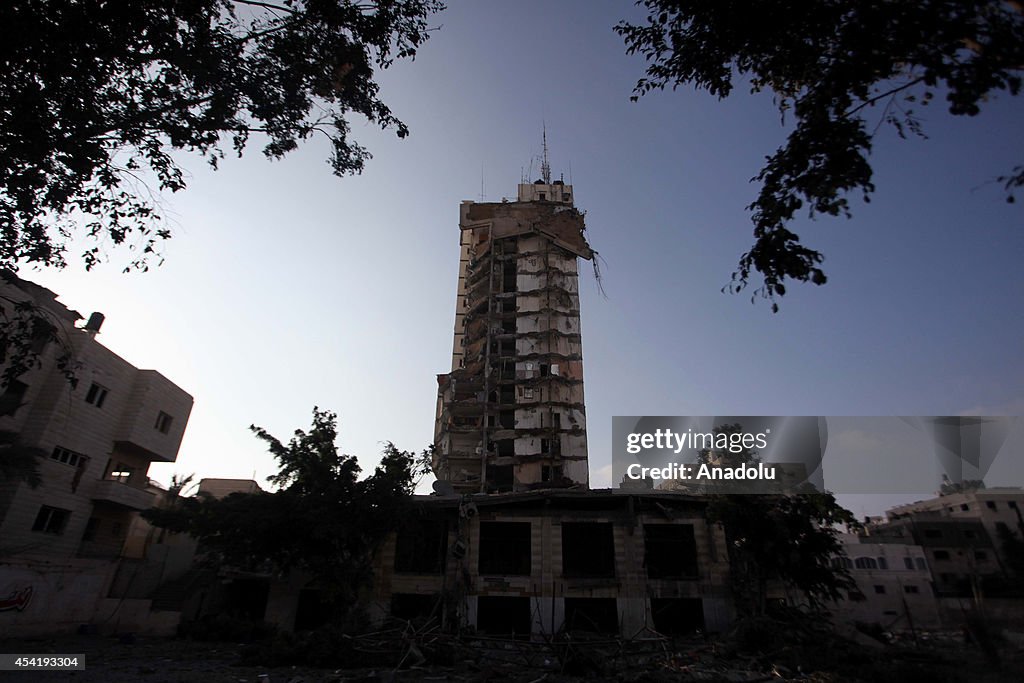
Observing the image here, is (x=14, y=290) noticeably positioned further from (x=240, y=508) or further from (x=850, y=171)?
(x=850, y=171)

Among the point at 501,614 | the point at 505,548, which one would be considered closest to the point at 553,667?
the point at 501,614

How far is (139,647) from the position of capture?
18375 mm

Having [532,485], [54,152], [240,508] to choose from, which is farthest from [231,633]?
[532,485]

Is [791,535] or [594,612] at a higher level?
[791,535]

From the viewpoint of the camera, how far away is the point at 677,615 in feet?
76.3

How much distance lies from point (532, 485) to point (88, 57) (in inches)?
1405

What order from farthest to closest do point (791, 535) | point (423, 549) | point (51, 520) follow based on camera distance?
point (423, 549) → point (51, 520) → point (791, 535)

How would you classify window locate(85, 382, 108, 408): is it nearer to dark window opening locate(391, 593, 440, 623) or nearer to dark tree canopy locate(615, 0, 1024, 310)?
dark window opening locate(391, 593, 440, 623)

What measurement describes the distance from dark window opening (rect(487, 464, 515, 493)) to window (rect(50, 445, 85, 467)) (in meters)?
25.8

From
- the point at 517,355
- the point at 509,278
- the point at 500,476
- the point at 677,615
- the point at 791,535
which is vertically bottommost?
the point at 677,615

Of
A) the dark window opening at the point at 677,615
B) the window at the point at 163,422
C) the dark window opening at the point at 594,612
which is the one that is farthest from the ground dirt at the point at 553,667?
the window at the point at 163,422

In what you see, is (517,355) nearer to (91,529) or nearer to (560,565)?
(560,565)

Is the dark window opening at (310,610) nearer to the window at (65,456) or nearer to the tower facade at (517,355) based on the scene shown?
the window at (65,456)

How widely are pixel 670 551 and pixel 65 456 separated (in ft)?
87.1
